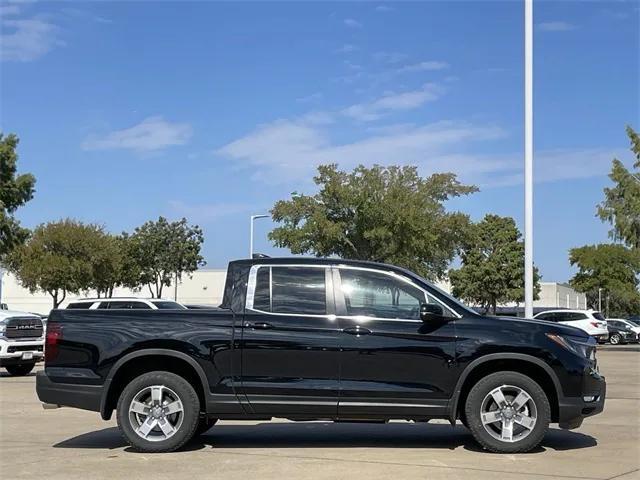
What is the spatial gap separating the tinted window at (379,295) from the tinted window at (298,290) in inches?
10.0

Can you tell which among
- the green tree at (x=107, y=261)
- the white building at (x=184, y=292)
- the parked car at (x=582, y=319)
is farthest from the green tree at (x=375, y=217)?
the white building at (x=184, y=292)

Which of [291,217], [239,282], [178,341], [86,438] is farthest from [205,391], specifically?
[291,217]

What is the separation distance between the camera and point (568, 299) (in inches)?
4129

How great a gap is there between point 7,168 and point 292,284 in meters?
34.5

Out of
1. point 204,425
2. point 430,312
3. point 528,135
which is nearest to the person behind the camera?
point 430,312

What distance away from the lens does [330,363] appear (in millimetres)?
8219

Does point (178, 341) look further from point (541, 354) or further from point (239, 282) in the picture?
point (541, 354)

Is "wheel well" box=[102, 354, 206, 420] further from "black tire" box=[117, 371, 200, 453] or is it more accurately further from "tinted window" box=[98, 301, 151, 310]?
"tinted window" box=[98, 301, 151, 310]

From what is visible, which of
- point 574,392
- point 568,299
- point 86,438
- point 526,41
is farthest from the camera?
point 568,299

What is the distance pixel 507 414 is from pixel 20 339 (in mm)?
13857

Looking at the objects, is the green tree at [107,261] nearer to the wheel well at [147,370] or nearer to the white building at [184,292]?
the white building at [184,292]

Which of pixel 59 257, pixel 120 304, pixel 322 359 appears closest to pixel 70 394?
pixel 322 359

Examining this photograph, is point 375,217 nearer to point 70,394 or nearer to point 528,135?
point 528,135

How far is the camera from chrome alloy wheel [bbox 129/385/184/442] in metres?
8.34
